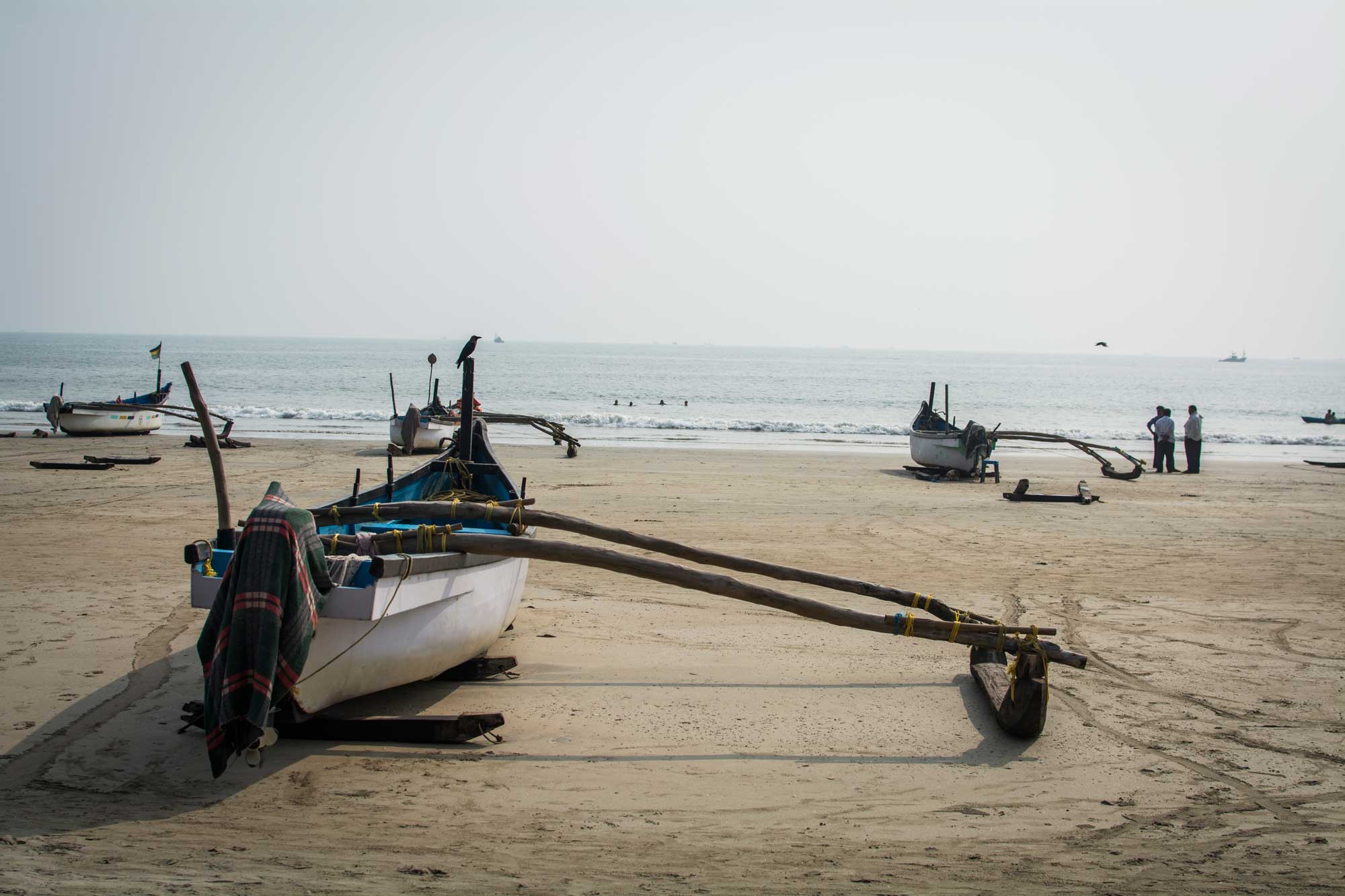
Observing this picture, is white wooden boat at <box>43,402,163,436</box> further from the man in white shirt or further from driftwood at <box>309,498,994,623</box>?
the man in white shirt

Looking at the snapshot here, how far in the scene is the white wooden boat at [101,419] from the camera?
23.1 m

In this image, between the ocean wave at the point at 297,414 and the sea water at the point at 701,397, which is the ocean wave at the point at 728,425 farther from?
the ocean wave at the point at 297,414

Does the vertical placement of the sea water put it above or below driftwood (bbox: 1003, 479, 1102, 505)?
above

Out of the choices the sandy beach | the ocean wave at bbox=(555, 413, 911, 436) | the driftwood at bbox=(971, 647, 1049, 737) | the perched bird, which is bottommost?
the sandy beach

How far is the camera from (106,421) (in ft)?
76.6

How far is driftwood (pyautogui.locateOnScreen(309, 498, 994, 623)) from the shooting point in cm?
619

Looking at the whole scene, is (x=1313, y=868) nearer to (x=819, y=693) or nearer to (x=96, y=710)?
(x=819, y=693)

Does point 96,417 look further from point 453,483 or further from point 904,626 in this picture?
point 904,626

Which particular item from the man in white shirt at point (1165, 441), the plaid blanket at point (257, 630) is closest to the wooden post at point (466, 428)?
the plaid blanket at point (257, 630)

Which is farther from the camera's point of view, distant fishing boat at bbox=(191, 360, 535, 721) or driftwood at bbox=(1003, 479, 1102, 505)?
driftwood at bbox=(1003, 479, 1102, 505)

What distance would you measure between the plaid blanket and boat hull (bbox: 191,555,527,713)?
0.22 m

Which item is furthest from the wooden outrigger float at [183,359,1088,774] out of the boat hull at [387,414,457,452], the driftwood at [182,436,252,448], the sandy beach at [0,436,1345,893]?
the driftwood at [182,436,252,448]

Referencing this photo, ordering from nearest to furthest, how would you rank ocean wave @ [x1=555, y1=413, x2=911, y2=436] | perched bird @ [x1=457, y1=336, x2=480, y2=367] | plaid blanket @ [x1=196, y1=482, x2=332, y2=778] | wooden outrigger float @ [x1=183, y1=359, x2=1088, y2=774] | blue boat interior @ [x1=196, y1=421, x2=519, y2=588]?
plaid blanket @ [x1=196, y1=482, x2=332, y2=778]
wooden outrigger float @ [x1=183, y1=359, x2=1088, y2=774]
blue boat interior @ [x1=196, y1=421, x2=519, y2=588]
perched bird @ [x1=457, y1=336, x2=480, y2=367]
ocean wave @ [x1=555, y1=413, x2=911, y2=436]

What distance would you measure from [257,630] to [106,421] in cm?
2281
